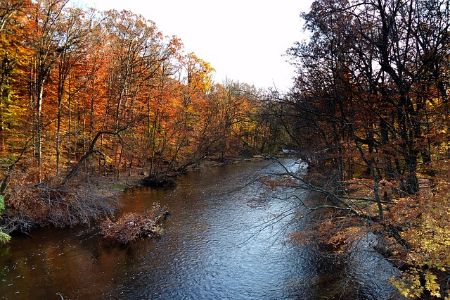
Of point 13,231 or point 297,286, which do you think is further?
point 13,231

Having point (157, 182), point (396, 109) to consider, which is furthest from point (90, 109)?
point (396, 109)

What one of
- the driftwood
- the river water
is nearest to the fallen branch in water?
the river water

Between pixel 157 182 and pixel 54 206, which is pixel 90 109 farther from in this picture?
pixel 54 206

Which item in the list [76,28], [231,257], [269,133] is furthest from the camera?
[269,133]

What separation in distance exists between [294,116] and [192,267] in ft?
23.1

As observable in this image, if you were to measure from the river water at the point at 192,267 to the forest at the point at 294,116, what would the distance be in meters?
1.17

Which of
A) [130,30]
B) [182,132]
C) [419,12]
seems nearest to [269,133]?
[182,132]

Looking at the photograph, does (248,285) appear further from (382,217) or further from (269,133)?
(269,133)

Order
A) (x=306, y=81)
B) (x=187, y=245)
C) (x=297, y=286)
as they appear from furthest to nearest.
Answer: (x=306, y=81)
(x=187, y=245)
(x=297, y=286)

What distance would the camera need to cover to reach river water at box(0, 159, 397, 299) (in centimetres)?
1151

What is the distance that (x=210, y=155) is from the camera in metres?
43.9

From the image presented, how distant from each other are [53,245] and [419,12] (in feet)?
56.4

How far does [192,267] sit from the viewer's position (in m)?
13.4

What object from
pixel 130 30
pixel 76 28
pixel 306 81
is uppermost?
pixel 130 30
